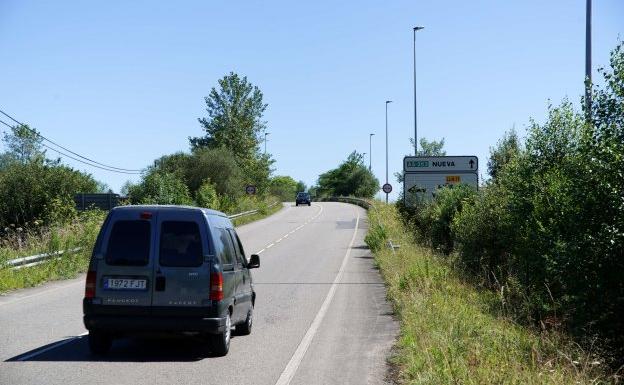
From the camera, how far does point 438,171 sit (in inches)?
1238

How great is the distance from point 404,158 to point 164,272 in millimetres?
23071

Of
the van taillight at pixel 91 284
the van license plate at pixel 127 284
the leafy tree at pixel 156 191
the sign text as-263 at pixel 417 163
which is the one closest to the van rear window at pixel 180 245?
the van license plate at pixel 127 284

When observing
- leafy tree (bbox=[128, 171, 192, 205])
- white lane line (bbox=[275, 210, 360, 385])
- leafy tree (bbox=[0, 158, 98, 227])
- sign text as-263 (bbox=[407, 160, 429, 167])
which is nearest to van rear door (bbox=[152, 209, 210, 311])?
white lane line (bbox=[275, 210, 360, 385])

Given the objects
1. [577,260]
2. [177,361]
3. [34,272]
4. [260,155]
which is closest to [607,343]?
[577,260]

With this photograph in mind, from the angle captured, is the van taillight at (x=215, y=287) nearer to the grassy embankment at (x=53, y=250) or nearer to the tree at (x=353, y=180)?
the grassy embankment at (x=53, y=250)

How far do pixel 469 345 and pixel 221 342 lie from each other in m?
3.15

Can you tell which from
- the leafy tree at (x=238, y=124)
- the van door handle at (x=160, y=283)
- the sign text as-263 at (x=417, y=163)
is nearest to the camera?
the van door handle at (x=160, y=283)

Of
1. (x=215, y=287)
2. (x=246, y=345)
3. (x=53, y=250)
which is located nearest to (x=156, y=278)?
(x=215, y=287)

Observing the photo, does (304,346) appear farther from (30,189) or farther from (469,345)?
(30,189)

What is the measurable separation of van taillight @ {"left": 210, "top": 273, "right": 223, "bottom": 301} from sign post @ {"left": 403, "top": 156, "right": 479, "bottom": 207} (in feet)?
75.3

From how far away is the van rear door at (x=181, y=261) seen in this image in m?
9.02

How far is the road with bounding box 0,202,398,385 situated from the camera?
8.16 meters

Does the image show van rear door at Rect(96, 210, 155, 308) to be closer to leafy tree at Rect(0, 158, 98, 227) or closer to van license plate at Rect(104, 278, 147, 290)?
van license plate at Rect(104, 278, 147, 290)

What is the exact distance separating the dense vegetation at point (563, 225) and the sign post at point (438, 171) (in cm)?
1014
